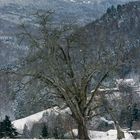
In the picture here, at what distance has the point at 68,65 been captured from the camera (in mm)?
28141

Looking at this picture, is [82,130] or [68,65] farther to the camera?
[68,65]

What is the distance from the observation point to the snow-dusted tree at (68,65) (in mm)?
26812

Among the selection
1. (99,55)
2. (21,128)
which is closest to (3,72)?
(99,55)

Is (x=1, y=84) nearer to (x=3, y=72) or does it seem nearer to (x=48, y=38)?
(x=3, y=72)

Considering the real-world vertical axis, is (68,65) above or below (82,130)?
above

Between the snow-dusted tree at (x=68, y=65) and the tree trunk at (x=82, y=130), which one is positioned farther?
the snow-dusted tree at (x=68, y=65)

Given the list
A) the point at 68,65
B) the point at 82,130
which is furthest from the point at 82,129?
→ the point at 68,65

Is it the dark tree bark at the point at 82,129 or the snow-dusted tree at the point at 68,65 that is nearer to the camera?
the dark tree bark at the point at 82,129

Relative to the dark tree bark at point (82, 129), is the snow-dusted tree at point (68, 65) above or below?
above

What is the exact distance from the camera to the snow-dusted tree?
26.8 metres

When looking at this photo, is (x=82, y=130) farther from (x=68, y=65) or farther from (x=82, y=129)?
(x=68, y=65)

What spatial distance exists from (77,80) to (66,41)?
2255 mm

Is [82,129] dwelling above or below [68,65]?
below

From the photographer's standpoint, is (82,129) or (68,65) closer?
(82,129)
